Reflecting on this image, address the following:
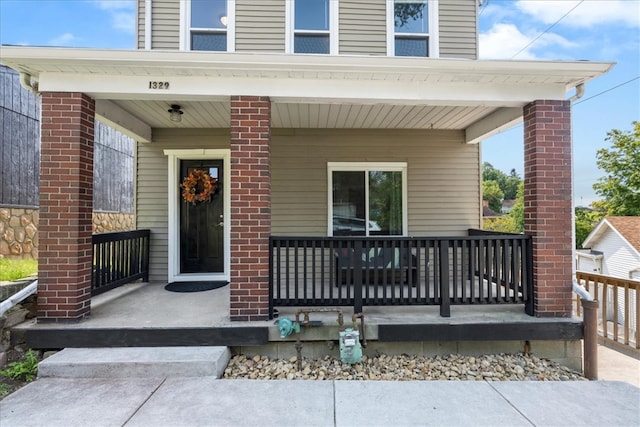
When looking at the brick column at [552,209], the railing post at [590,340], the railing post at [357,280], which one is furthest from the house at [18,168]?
the railing post at [590,340]

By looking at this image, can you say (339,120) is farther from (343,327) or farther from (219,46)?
(343,327)

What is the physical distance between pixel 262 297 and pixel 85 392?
1.66 metres

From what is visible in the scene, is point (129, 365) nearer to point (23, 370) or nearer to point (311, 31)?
point (23, 370)

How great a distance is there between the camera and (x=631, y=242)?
12984mm

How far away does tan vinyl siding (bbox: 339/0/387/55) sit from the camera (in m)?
5.32

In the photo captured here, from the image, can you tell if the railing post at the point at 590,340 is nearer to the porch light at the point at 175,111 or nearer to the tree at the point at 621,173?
the porch light at the point at 175,111

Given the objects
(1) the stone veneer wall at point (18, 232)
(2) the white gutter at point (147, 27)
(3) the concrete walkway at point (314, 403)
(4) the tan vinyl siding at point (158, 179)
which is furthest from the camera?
(1) the stone veneer wall at point (18, 232)

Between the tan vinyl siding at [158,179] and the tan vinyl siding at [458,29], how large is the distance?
12.9 feet

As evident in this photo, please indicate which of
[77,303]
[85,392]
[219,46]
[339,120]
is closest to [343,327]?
[85,392]

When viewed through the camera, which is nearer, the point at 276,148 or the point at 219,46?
the point at 219,46

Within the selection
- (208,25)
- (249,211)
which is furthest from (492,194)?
(249,211)

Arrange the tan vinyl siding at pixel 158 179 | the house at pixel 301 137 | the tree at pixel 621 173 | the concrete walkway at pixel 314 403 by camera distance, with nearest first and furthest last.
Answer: the concrete walkway at pixel 314 403 → the house at pixel 301 137 → the tan vinyl siding at pixel 158 179 → the tree at pixel 621 173

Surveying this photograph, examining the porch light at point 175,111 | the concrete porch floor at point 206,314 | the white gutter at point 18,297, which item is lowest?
the concrete porch floor at point 206,314

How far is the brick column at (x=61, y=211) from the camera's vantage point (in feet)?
11.3
